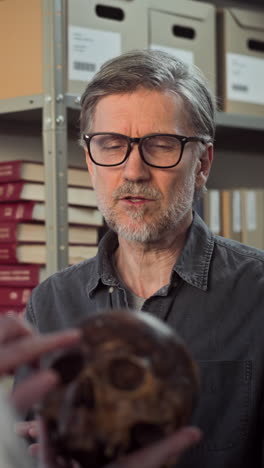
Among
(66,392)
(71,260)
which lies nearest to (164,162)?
(66,392)

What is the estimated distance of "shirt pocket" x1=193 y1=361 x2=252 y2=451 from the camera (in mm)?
1272

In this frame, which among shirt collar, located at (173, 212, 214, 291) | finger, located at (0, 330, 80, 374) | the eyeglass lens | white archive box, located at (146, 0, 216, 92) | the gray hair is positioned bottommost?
finger, located at (0, 330, 80, 374)

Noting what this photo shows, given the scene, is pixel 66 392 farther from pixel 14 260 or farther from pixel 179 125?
pixel 14 260

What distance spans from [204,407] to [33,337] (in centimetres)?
70

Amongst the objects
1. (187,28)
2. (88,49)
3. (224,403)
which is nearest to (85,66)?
(88,49)

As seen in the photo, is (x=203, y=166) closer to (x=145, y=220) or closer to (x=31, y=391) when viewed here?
(x=145, y=220)

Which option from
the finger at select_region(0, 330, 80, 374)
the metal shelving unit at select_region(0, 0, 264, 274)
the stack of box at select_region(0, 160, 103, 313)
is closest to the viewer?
the finger at select_region(0, 330, 80, 374)

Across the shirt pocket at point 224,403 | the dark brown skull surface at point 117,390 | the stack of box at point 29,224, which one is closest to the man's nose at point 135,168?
the shirt pocket at point 224,403

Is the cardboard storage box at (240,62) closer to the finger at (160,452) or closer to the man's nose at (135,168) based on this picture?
the man's nose at (135,168)

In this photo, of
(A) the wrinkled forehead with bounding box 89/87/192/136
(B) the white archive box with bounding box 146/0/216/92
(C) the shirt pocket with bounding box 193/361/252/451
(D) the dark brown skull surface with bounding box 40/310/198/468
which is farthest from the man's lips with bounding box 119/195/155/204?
(B) the white archive box with bounding box 146/0/216/92

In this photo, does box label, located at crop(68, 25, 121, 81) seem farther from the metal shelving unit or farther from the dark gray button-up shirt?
the dark gray button-up shirt

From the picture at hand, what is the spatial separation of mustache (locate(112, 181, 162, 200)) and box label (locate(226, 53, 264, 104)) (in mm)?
1148

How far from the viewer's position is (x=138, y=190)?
1.33 m

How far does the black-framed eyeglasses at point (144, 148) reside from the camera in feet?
4.41
